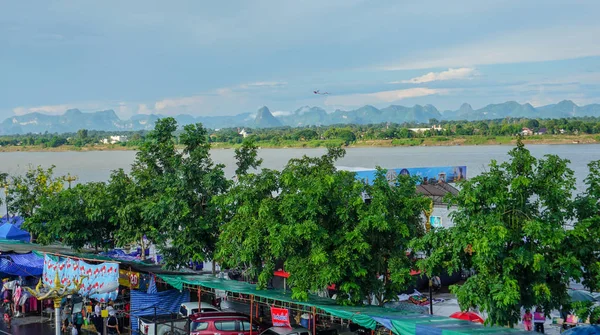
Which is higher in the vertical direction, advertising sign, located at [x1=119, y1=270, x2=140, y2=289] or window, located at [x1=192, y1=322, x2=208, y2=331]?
advertising sign, located at [x1=119, y1=270, x2=140, y2=289]

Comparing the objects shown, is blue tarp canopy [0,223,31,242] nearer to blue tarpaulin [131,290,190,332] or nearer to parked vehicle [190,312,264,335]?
blue tarpaulin [131,290,190,332]

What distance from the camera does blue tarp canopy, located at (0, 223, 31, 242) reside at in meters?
28.7

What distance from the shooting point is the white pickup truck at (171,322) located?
15.5m

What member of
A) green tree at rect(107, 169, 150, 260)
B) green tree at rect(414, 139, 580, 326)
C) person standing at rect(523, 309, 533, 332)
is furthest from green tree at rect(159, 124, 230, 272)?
person standing at rect(523, 309, 533, 332)

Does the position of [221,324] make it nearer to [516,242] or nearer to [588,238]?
[516,242]

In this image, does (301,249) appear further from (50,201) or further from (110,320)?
(50,201)

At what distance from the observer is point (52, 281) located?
19.0 m

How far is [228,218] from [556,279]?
371 inches

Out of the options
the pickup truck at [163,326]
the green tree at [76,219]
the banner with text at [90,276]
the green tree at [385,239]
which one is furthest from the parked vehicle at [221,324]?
the green tree at [76,219]

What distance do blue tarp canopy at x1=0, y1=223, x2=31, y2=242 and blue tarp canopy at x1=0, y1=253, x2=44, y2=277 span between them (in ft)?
27.4

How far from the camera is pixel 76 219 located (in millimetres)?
21578

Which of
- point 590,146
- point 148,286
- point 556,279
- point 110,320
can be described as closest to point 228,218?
point 148,286

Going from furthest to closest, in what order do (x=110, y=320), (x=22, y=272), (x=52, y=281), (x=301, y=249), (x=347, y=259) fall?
1. (x=22, y=272)
2. (x=52, y=281)
3. (x=110, y=320)
4. (x=301, y=249)
5. (x=347, y=259)

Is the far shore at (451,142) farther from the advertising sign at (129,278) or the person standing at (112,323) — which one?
the person standing at (112,323)
